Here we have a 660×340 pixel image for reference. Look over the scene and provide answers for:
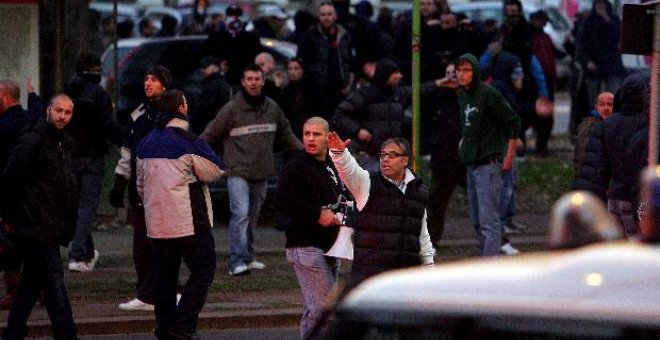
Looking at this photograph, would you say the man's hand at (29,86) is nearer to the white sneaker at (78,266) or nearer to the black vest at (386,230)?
the white sneaker at (78,266)

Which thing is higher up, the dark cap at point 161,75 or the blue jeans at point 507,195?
the dark cap at point 161,75

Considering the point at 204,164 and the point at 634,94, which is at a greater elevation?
the point at 634,94

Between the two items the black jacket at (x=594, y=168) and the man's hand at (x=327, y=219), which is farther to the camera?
the black jacket at (x=594, y=168)

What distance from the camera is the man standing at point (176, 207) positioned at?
10.6 m

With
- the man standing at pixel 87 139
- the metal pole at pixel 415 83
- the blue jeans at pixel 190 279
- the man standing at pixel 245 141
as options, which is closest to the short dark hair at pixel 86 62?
the man standing at pixel 87 139

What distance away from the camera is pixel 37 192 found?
1081 centimetres

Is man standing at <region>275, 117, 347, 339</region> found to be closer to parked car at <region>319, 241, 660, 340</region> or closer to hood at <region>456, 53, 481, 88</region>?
hood at <region>456, 53, 481, 88</region>

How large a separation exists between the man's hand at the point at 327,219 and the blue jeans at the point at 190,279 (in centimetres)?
115

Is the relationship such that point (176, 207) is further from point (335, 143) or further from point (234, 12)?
point (234, 12)

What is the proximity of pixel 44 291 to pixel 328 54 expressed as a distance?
887 centimetres

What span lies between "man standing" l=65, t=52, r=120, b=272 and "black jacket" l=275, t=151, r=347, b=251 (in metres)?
4.07

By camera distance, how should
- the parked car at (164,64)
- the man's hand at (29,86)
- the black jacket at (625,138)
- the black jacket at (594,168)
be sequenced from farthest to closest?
the parked car at (164,64), the man's hand at (29,86), the black jacket at (594,168), the black jacket at (625,138)

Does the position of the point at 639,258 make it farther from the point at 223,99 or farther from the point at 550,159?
the point at 550,159

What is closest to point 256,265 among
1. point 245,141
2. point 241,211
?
point 241,211
